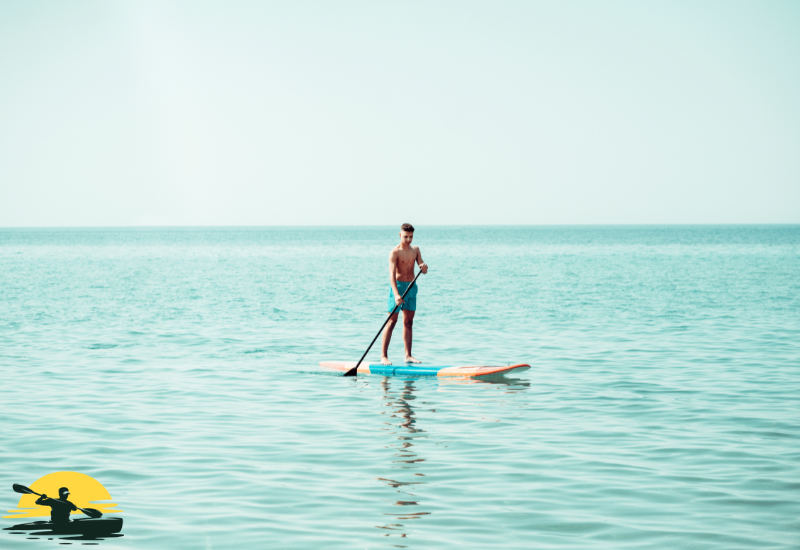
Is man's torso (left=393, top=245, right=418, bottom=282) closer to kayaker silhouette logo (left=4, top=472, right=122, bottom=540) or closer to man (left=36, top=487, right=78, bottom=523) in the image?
kayaker silhouette logo (left=4, top=472, right=122, bottom=540)

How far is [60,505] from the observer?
5902 mm

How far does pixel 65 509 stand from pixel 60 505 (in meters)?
0.05

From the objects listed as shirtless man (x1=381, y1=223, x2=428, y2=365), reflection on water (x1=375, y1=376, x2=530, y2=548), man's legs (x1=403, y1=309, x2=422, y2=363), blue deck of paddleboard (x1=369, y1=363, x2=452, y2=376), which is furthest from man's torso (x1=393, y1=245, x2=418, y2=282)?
reflection on water (x1=375, y1=376, x2=530, y2=548)

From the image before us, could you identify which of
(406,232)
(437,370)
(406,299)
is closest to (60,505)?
(437,370)

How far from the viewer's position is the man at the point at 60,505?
5891 mm

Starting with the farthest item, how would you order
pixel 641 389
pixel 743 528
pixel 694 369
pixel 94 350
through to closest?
pixel 94 350
pixel 694 369
pixel 641 389
pixel 743 528

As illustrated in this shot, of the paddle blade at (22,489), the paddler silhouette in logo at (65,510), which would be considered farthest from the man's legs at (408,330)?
the paddle blade at (22,489)

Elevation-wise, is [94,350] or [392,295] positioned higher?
[392,295]

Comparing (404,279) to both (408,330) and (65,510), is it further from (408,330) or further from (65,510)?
(65,510)

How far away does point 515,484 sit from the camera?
6.77m

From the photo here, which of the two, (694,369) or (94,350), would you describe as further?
(94,350)

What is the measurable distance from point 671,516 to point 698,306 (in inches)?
811

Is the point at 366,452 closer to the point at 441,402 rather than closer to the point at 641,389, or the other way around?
the point at 441,402

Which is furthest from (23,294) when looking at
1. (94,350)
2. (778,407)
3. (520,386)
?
(778,407)
